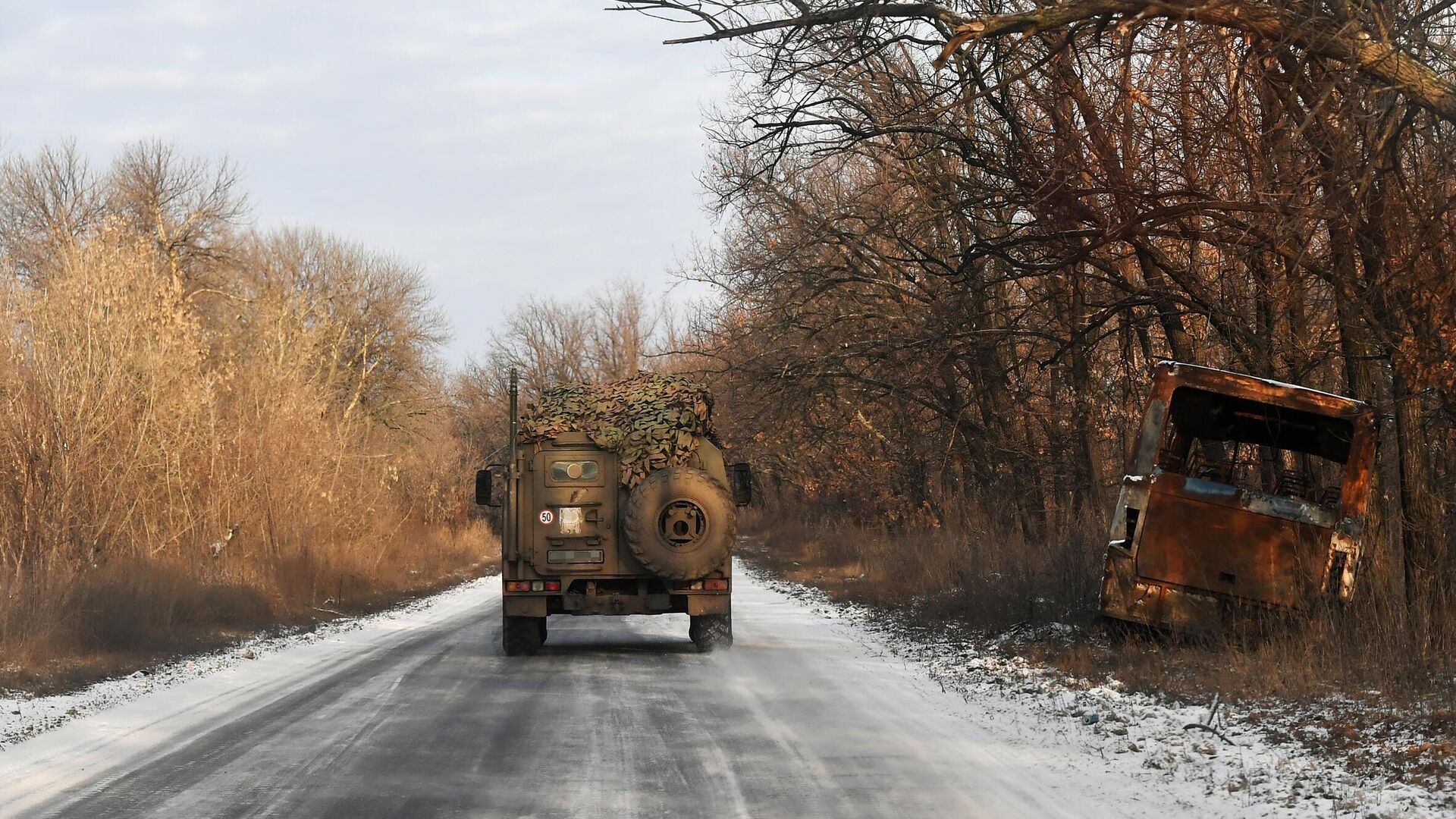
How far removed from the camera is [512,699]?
455 inches

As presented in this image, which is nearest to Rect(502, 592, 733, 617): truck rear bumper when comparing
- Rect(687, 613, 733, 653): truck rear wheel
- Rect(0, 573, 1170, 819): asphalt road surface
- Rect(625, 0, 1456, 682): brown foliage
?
Rect(687, 613, 733, 653): truck rear wheel

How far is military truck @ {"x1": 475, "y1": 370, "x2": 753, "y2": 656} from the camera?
15.1 m

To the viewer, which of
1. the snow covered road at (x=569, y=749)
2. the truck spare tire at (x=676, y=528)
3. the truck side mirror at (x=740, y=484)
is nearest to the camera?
the snow covered road at (x=569, y=749)

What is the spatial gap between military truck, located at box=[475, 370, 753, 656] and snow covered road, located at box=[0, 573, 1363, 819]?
1077mm

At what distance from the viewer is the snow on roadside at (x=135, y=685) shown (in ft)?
33.4

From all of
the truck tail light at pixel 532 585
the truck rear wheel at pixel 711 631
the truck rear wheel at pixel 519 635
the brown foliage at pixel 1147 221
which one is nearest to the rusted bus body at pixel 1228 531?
the brown foliage at pixel 1147 221

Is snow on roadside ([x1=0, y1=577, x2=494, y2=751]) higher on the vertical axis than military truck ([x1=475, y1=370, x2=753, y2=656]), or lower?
lower

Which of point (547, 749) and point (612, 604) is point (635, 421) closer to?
point (612, 604)

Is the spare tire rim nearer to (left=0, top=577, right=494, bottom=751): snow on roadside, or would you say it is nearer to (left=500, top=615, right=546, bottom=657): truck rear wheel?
(left=500, top=615, right=546, bottom=657): truck rear wheel

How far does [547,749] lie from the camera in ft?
29.5

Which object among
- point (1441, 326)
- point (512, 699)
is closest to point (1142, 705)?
point (1441, 326)

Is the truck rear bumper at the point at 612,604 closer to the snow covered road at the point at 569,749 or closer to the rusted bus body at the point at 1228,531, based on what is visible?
the snow covered road at the point at 569,749

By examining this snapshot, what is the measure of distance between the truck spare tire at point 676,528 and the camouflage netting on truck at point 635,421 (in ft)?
1.75

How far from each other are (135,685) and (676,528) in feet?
18.7
